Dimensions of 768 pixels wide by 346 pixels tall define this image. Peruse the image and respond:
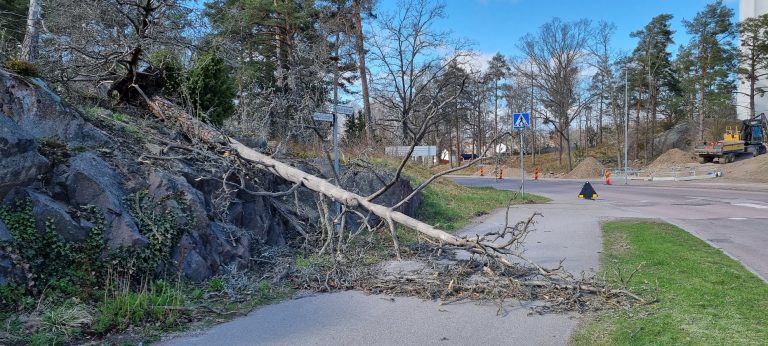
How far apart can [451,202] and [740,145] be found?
115 ft

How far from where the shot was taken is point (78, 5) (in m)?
11.8

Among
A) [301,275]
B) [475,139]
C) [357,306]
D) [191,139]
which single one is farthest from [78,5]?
[475,139]

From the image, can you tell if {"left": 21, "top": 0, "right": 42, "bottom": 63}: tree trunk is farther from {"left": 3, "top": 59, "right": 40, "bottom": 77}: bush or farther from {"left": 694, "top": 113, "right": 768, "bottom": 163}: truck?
{"left": 694, "top": 113, "right": 768, "bottom": 163}: truck

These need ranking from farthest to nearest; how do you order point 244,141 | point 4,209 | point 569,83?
point 569,83 → point 244,141 → point 4,209

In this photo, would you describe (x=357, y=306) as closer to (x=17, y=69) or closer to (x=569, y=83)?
(x=17, y=69)

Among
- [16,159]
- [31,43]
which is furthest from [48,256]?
[31,43]

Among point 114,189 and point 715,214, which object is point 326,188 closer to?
point 114,189

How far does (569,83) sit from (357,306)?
170ft

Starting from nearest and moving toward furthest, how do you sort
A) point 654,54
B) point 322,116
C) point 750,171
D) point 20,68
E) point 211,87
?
point 20,68
point 322,116
point 211,87
point 750,171
point 654,54

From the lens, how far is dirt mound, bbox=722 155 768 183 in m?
32.4

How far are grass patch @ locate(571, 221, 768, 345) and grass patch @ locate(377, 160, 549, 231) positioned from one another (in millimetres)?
3656

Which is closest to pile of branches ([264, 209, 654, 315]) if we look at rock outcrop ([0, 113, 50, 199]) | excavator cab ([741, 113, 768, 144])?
rock outcrop ([0, 113, 50, 199])

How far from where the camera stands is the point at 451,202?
677 inches

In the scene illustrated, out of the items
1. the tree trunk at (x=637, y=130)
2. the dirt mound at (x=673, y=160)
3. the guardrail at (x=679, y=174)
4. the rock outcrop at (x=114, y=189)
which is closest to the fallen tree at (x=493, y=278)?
the rock outcrop at (x=114, y=189)
